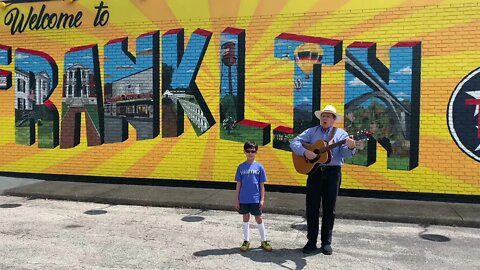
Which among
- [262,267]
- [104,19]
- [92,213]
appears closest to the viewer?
[262,267]

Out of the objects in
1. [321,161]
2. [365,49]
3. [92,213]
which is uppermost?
[365,49]

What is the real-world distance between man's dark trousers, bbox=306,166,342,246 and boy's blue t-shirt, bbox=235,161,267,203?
642 millimetres

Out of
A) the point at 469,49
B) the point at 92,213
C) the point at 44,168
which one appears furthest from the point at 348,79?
the point at 44,168

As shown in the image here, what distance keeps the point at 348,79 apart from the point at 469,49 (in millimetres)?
2248

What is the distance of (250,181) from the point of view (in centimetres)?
560

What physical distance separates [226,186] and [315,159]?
4522 millimetres

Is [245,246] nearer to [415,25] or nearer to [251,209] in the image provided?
[251,209]

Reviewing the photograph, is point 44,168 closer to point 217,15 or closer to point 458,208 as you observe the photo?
point 217,15

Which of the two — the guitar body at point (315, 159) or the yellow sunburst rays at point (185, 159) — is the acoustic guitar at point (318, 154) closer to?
the guitar body at point (315, 159)

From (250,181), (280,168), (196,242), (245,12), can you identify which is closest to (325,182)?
(250,181)

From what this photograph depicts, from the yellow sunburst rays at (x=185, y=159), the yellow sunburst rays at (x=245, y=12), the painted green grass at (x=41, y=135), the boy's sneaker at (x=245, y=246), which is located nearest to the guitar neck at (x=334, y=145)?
the boy's sneaker at (x=245, y=246)

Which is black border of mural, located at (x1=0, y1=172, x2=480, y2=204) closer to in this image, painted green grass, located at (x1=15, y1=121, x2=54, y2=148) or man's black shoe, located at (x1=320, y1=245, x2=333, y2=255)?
painted green grass, located at (x1=15, y1=121, x2=54, y2=148)

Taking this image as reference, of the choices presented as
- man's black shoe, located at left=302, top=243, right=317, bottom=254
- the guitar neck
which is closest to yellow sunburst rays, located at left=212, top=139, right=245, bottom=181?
man's black shoe, located at left=302, top=243, right=317, bottom=254

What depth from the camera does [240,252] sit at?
555 centimetres
